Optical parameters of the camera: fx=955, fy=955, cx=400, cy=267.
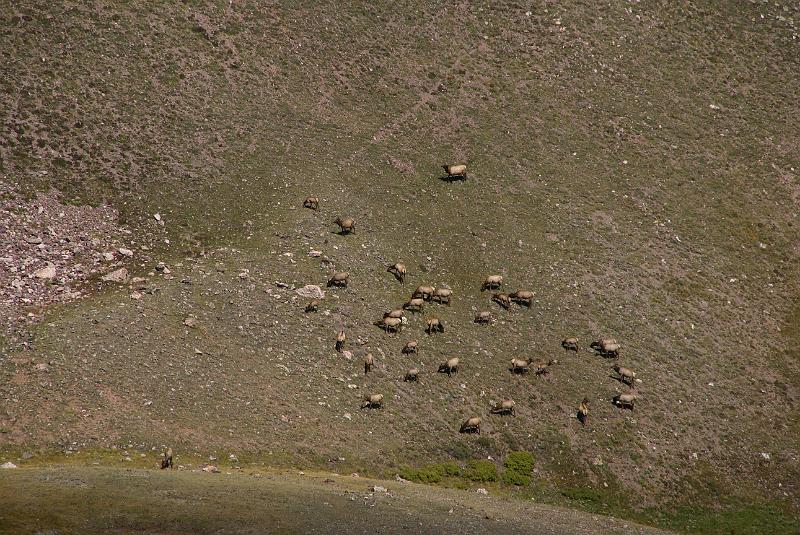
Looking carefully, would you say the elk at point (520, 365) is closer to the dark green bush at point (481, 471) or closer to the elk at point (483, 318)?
→ the elk at point (483, 318)

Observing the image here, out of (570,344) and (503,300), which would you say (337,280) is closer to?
(503,300)

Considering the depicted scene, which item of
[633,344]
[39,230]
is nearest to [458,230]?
[633,344]

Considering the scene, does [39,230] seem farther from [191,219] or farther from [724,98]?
[724,98]

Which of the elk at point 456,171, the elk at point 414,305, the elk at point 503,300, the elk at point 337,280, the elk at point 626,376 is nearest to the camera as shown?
the elk at point 337,280

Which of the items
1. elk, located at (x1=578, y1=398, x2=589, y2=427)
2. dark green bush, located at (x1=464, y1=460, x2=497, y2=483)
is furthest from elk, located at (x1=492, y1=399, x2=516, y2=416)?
elk, located at (x1=578, y1=398, x2=589, y2=427)

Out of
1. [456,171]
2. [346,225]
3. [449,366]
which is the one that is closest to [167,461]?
[449,366]

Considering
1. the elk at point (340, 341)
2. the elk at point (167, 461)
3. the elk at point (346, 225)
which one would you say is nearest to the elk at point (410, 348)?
the elk at point (340, 341)

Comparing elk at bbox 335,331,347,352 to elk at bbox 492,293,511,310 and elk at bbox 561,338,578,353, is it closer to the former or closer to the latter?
elk at bbox 492,293,511,310
